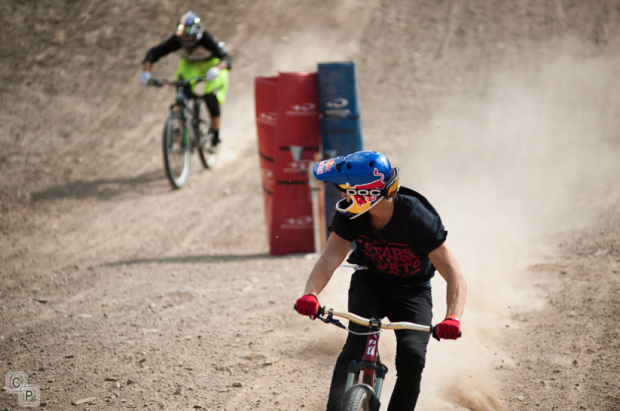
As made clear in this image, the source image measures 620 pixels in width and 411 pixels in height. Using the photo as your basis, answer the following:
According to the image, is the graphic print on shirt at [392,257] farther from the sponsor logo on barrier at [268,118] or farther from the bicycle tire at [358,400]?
the sponsor logo on barrier at [268,118]

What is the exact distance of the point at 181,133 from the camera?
9336 mm

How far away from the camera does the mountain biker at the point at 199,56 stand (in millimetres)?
9203

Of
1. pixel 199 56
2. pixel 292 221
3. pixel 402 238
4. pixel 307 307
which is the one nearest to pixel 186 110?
pixel 199 56

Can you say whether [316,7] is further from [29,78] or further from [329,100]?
[329,100]

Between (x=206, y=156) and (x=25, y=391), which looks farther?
(x=206, y=156)

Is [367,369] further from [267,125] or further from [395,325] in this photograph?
[267,125]

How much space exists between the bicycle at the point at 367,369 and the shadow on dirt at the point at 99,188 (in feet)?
25.4

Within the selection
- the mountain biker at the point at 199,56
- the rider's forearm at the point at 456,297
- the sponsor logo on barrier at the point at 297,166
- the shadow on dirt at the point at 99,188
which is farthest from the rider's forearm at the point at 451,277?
the shadow on dirt at the point at 99,188

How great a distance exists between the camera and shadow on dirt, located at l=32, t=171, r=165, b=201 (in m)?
9.73

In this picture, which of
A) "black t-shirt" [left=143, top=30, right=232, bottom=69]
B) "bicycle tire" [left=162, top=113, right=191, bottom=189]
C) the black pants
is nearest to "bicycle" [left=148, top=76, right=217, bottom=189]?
"bicycle tire" [left=162, top=113, right=191, bottom=189]

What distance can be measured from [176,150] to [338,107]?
3.71 meters

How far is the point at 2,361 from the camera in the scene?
4617 mm

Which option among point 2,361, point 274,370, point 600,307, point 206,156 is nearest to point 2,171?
point 206,156

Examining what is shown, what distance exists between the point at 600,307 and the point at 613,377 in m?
1.15
